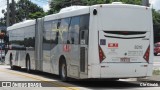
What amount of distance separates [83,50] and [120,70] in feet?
5.42

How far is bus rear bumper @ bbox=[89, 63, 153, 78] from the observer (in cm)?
1723

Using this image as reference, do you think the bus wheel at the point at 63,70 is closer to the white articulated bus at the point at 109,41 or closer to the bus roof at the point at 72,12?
the white articulated bus at the point at 109,41

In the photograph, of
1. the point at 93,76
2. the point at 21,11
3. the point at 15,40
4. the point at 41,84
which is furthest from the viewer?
the point at 21,11

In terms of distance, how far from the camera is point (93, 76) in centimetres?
1716

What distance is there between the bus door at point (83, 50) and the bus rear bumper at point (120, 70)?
58 cm

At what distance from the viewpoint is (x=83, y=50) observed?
1794 centimetres

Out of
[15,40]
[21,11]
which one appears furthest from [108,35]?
[21,11]

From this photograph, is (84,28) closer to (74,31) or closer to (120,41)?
(74,31)

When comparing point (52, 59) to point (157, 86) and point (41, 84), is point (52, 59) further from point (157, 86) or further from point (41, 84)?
point (157, 86)

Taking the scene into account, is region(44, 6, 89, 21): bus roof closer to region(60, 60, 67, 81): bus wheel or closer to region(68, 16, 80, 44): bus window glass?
region(68, 16, 80, 44): bus window glass

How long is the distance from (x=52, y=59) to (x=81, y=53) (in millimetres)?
4323

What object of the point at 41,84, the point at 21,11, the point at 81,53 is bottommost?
the point at 41,84

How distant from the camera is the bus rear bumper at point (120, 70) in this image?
17.2 meters

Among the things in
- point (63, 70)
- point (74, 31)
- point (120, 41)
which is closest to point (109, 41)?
point (120, 41)
